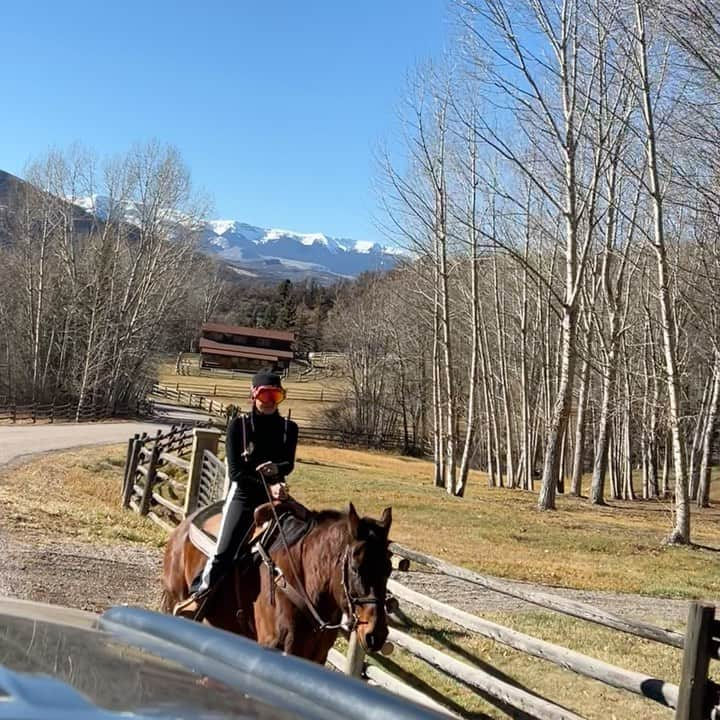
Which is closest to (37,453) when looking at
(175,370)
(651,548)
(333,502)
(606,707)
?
(333,502)

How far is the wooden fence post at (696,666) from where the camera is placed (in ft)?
14.1

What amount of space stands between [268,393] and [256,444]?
1.22ft

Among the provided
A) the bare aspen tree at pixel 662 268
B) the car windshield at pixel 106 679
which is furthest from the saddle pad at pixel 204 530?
the bare aspen tree at pixel 662 268

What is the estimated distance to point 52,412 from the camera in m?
42.5

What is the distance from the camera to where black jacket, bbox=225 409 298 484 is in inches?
231

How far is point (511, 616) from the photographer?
10000 mm

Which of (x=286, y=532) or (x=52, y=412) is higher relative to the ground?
(x=286, y=532)

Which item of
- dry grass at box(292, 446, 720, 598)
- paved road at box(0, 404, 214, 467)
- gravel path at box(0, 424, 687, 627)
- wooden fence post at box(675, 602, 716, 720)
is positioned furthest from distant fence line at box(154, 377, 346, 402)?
wooden fence post at box(675, 602, 716, 720)

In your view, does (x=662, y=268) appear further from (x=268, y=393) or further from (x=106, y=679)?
A: (x=106, y=679)

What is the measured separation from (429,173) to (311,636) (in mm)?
20801

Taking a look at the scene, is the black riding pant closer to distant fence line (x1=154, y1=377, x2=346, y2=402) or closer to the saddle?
the saddle

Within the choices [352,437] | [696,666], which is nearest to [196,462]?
[696,666]

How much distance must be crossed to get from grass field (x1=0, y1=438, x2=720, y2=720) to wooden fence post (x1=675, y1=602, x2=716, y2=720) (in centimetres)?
219

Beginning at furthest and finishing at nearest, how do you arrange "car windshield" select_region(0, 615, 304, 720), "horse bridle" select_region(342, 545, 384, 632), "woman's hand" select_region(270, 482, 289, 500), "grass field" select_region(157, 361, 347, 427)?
"grass field" select_region(157, 361, 347, 427)
"woman's hand" select_region(270, 482, 289, 500)
"horse bridle" select_region(342, 545, 384, 632)
"car windshield" select_region(0, 615, 304, 720)
